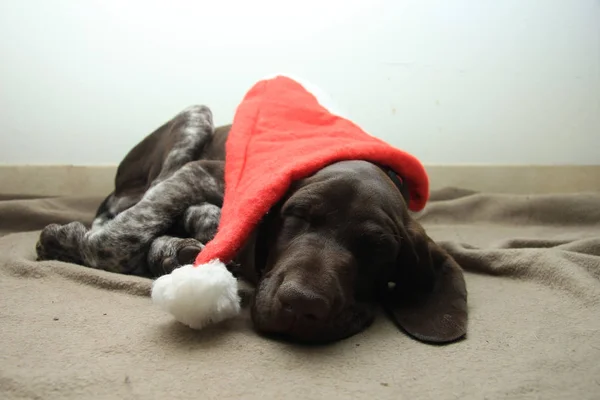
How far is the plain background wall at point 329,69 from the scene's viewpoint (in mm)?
3881

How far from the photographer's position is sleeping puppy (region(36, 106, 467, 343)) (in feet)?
5.44

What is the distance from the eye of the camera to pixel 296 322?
62.7 inches

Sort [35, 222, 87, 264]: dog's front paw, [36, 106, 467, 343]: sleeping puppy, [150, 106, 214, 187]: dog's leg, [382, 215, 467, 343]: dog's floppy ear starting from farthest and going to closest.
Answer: [150, 106, 214, 187]: dog's leg < [35, 222, 87, 264]: dog's front paw < [382, 215, 467, 343]: dog's floppy ear < [36, 106, 467, 343]: sleeping puppy

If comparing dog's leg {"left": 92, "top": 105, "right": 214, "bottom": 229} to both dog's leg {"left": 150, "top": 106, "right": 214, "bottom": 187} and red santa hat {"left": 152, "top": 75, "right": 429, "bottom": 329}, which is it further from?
red santa hat {"left": 152, "top": 75, "right": 429, "bottom": 329}

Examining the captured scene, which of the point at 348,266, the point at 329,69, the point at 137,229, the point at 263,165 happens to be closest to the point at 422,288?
the point at 348,266

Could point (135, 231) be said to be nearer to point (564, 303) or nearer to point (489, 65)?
point (564, 303)

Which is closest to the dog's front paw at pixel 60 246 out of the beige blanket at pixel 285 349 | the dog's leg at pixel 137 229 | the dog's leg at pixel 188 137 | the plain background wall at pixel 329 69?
the dog's leg at pixel 137 229

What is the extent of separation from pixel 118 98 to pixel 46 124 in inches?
21.7

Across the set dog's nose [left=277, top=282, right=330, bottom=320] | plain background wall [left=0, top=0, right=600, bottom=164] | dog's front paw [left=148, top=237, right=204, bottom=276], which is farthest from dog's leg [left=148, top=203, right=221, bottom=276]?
plain background wall [left=0, top=0, right=600, bottom=164]

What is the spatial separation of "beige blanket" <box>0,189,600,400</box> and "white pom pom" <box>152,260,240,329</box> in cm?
6

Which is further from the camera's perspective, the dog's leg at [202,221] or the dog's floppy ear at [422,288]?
the dog's leg at [202,221]

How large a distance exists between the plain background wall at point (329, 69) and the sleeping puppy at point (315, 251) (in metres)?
1.54

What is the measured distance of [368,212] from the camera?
1.86m

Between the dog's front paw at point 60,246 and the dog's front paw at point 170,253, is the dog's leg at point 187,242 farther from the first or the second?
the dog's front paw at point 60,246
